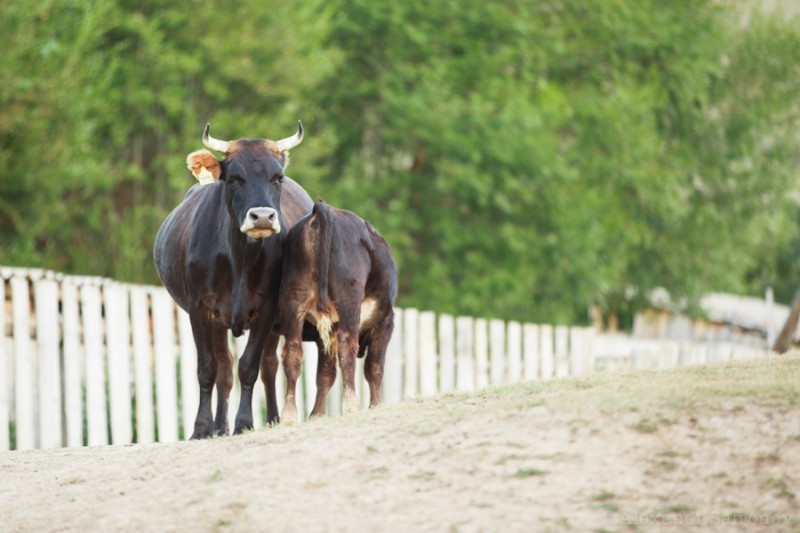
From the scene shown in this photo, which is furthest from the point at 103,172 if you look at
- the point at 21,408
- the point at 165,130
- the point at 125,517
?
the point at 125,517

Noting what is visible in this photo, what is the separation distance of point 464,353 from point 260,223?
839 centimetres

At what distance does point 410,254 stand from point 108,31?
287 inches

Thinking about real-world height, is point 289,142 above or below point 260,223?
above

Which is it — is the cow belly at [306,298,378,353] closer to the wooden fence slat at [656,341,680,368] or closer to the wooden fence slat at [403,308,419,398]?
the wooden fence slat at [403,308,419,398]

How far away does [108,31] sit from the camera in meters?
23.0

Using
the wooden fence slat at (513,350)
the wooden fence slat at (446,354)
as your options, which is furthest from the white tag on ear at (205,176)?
the wooden fence slat at (513,350)

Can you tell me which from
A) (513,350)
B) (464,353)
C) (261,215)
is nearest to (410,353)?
(464,353)

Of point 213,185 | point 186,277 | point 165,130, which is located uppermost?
point 165,130

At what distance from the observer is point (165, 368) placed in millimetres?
12898

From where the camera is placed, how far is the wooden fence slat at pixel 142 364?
495 inches

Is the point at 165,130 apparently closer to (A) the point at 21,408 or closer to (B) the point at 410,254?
(B) the point at 410,254

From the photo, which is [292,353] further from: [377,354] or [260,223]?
[377,354]

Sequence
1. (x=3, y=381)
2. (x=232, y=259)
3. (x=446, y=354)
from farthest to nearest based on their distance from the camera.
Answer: (x=446, y=354), (x=3, y=381), (x=232, y=259)

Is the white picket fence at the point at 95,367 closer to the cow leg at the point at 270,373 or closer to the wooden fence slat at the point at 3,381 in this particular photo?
the wooden fence slat at the point at 3,381
